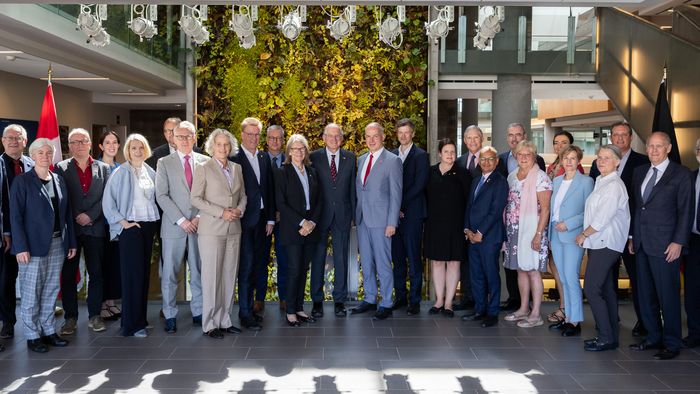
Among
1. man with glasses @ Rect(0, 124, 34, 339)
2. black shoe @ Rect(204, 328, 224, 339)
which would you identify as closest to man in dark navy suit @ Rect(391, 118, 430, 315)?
black shoe @ Rect(204, 328, 224, 339)

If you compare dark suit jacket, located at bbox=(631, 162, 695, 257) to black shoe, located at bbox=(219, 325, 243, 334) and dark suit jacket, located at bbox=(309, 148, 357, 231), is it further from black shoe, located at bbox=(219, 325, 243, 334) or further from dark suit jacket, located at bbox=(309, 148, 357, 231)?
black shoe, located at bbox=(219, 325, 243, 334)

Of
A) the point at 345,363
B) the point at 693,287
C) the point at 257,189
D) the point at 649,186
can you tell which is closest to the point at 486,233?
the point at 649,186

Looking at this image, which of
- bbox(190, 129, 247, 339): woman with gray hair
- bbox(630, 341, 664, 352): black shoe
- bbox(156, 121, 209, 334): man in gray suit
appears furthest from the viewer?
bbox(156, 121, 209, 334): man in gray suit

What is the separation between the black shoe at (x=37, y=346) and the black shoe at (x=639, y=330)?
15.1 ft

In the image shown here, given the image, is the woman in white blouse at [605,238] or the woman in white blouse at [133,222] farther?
the woman in white blouse at [133,222]

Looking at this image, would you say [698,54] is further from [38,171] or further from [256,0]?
[38,171]

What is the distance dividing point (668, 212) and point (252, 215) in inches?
126

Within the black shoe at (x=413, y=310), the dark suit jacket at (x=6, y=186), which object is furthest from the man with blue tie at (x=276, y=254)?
the dark suit jacket at (x=6, y=186)

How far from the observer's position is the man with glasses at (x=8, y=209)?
5176 mm

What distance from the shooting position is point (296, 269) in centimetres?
584

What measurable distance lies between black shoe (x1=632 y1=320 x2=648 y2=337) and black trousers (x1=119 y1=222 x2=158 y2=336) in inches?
158

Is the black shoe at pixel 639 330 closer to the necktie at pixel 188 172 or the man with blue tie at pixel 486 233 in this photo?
the man with blue tie at pixel 486 233

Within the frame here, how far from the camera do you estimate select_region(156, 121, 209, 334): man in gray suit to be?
17.7ft

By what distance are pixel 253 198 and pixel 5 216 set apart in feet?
6.24
